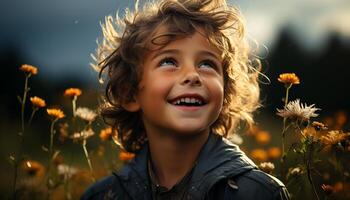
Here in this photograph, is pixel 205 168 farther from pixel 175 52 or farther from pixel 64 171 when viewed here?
pixel 64 171

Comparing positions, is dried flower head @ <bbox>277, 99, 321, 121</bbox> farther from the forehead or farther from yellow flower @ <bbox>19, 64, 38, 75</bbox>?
yellow flower @ <bbox>19, 64, 38, 75</bbox>

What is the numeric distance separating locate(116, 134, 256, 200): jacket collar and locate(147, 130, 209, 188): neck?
9 cm

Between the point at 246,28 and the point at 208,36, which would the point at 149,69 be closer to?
the point at 208,36

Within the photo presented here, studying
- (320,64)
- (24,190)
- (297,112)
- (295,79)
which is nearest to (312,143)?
(297,112)

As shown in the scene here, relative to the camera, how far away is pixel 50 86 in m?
23.9

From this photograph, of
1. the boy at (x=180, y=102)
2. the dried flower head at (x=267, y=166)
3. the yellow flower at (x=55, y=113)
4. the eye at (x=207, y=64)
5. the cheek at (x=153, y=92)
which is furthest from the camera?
the yellow flower at (x=55, y=113)

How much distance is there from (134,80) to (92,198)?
2.80 feet

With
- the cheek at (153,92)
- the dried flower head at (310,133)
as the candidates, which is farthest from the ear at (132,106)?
the dried flower head at (310,133)

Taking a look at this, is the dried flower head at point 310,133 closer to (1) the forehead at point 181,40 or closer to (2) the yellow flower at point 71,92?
(1) the forehead at point 181,40

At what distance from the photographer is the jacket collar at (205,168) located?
12.2 feet

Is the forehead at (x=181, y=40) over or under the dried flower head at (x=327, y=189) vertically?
over

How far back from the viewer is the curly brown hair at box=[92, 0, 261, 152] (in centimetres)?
419

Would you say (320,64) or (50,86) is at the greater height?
(50,86)

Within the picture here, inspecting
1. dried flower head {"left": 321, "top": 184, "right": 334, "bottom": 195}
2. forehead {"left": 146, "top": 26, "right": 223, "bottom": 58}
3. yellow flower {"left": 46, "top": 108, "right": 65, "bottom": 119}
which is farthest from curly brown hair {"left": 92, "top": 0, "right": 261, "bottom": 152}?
dried flower head {"left": 321, "top": 184, "right": 334, "bottom": 195}
